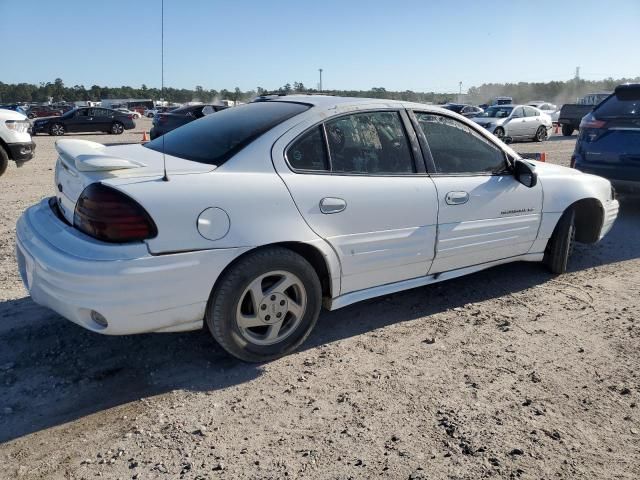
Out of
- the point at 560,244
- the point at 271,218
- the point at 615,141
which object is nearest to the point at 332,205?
the point at 271,218

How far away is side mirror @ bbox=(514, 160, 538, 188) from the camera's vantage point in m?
4.23

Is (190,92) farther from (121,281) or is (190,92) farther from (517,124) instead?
(121,281)

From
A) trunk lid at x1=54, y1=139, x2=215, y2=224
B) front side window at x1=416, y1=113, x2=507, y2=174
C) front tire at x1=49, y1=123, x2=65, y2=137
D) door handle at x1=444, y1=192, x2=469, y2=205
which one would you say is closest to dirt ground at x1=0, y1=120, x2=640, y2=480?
door handle at x1=444, y1=192, x2=469, y2=205

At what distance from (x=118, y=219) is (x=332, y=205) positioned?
122 centimetres

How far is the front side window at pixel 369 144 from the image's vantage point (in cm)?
348

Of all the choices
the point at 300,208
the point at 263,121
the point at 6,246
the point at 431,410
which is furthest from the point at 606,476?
the point at 6,246

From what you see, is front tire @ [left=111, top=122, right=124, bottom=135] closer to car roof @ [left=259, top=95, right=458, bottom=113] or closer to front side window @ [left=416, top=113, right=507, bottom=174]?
car roof @ [left=259, top=95, right=458, bottom=113]

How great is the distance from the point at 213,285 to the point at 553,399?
194cm

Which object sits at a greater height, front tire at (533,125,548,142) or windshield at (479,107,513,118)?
windshield at (479,107,513,118)

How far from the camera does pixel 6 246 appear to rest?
5434 mm

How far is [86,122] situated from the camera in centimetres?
2478

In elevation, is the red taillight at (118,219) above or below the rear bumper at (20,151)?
below

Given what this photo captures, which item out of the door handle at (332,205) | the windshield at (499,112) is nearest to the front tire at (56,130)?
the windshield at (499,112)

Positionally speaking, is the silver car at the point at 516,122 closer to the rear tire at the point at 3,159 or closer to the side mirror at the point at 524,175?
the rear tire at the point at 3,159
